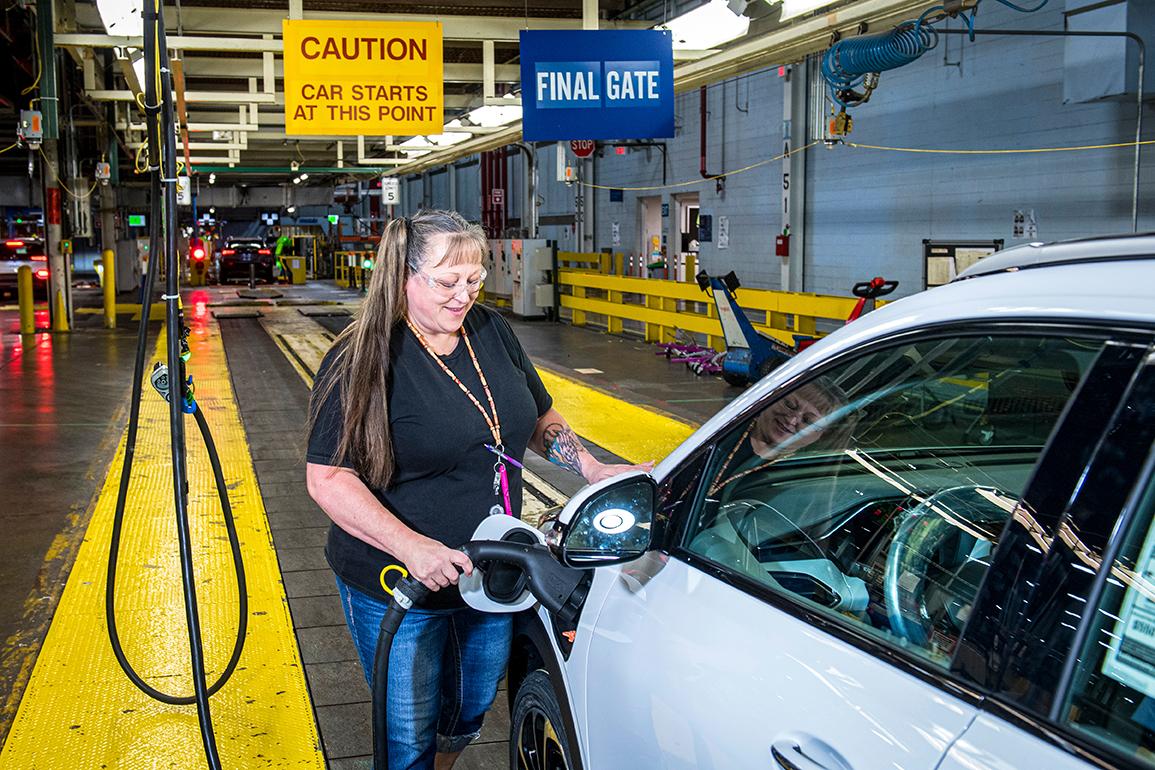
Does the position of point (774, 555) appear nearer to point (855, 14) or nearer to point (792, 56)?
point (855, 14)

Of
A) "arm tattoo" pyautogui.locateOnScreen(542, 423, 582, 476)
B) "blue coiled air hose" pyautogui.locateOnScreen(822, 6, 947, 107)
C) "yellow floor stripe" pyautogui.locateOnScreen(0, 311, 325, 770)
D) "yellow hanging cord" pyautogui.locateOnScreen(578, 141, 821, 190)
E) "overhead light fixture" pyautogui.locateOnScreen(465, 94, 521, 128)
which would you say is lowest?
"yellow floor stripe" pyautogui.locateOnScreen(0, 311, 325, 770)

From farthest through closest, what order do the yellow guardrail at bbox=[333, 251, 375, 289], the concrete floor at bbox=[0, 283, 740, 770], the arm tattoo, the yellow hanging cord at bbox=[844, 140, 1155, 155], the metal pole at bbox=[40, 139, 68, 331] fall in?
the yellow guardrail at bbox=[333, 251, 375, 289]
the metal pole at bbox=[40, 139, 68, 331]
the yellow hanging cord at bbox=[844, 140, 1155, 155]
the concrete floor at bbox=[0, 283, 740, 770]
the arm tattoo

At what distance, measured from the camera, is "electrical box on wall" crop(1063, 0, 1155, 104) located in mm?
8836

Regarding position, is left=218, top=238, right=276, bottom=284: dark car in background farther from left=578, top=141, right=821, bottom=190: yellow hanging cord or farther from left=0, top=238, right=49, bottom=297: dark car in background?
left=578, top=141, right=821, bottom=190: yellow hanging cord

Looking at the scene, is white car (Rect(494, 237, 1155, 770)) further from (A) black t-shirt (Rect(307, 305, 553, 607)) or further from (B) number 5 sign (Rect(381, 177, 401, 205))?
(B) number 5 sign (Rect(381, 177, 401, 205))

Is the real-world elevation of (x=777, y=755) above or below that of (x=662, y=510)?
below

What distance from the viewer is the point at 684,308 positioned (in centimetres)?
1761

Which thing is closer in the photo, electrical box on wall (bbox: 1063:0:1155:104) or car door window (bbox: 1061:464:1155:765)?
car door window (bbox: 1061:464:1155:765)

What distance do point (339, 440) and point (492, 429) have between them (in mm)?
372

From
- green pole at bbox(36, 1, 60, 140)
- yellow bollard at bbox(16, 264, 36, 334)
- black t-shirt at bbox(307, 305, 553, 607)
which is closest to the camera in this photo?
black t-shirt at bbox(307, 305, 553, 607)

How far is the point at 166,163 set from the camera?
313 cm

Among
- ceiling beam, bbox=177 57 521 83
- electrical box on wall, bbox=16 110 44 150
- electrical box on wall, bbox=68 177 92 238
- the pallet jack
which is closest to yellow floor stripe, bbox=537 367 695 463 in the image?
the pallet jack

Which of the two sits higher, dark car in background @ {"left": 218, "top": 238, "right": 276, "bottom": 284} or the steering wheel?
dark car in background @ {"left": 218, "top": 238, "right": 276, "bottom": 284}

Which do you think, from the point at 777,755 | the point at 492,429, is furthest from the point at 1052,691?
the point at 492,429
